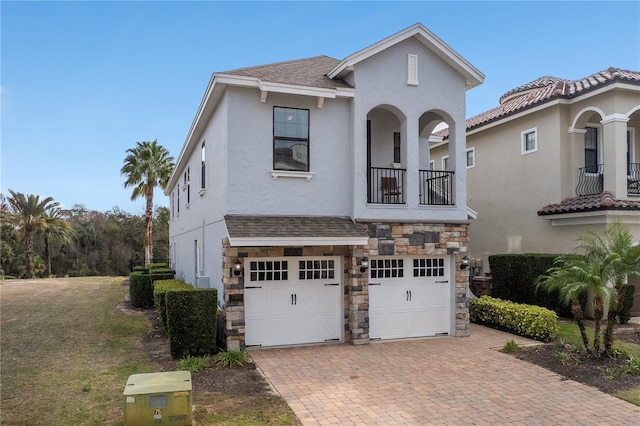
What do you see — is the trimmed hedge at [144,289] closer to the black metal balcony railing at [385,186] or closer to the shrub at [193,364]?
the shrub at [193,364]

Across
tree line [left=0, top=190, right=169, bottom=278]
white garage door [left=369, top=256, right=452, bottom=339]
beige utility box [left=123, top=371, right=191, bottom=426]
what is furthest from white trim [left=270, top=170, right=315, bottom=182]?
tree line [left=0, top=190, right=169, bottom=278]

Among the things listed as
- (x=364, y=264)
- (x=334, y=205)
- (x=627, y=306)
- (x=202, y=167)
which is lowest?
(x=627, y=306)

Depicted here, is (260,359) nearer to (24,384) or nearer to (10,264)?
(24,384)

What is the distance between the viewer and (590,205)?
13398mm

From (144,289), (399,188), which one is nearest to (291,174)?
(399,188)

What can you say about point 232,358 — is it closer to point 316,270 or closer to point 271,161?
point 316,270

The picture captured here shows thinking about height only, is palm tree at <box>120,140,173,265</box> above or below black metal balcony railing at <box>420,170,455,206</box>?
above

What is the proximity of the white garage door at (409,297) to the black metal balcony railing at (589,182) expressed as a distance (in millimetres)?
6629

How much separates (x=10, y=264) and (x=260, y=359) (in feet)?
117

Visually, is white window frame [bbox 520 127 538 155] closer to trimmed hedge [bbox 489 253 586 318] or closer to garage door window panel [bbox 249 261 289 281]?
trimmed hedge [bbox 489 253 586 318]

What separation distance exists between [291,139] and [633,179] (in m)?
12.5

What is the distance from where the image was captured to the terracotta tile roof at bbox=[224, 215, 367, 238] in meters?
9.60

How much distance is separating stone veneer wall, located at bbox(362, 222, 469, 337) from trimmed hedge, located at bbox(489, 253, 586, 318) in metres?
3.37

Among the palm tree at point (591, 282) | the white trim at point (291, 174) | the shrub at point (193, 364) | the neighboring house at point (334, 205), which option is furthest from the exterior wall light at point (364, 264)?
the palm tree at point (591, 282)
